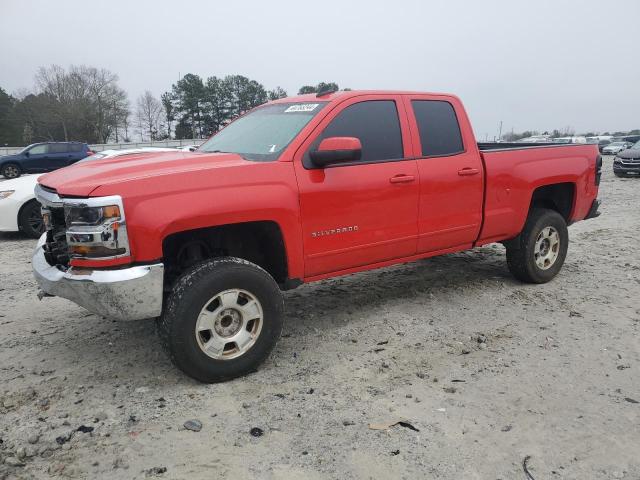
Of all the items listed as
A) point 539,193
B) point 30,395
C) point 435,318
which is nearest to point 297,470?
point 30,395

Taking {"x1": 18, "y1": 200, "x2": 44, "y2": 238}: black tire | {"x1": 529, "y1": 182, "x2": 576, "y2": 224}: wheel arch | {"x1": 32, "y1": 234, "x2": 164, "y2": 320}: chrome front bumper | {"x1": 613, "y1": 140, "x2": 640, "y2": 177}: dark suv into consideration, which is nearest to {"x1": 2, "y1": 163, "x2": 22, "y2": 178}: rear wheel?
{"x1": 18, "y1": 200, "x2": 44, "y2": 238}: black tire

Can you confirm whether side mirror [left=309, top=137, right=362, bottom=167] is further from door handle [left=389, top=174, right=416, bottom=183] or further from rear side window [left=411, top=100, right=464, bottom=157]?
rear side window [left=411, top=100, right=464, bottom=157]

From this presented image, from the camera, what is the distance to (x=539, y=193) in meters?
5.48

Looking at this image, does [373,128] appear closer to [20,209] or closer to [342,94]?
[342,94]

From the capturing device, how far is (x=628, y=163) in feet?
60.3

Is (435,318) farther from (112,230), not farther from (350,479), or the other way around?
(112,230)

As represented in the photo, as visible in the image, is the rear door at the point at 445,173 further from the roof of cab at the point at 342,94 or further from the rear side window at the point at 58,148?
the rear side window at the point at 58,148

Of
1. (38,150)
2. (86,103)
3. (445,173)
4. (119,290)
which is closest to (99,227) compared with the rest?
(119,290)

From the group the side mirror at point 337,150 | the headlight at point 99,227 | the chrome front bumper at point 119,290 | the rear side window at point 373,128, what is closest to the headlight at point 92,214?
the headlight at point 99,227

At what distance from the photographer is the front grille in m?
3.48

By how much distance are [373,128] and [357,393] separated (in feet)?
6.83

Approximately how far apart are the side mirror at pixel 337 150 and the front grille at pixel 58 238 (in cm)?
176

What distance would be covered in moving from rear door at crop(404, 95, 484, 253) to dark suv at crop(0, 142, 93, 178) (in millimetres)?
19927

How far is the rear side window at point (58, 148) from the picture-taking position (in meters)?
21.5
